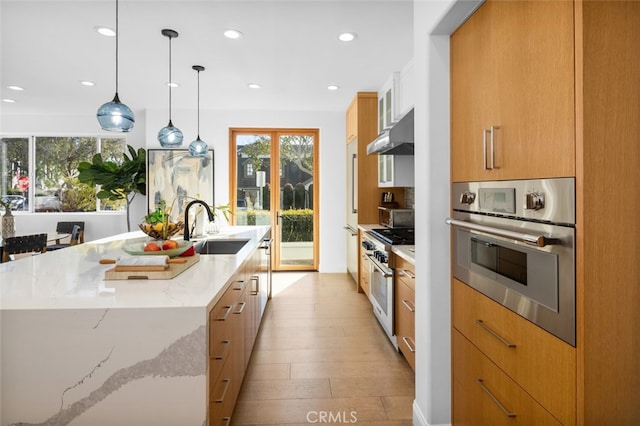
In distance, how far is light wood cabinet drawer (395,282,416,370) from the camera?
7.73ft

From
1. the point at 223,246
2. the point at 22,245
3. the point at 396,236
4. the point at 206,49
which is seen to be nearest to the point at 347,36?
the point at 206,49

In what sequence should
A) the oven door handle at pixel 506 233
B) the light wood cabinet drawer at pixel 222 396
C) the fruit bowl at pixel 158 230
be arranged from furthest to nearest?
1. the fruit bowl at pixel 158 230
2. the light wood cabinet drawer at pixel 222 396
3. the oven door handle at pixel 506 233

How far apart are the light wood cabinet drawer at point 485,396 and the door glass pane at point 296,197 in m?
4.42

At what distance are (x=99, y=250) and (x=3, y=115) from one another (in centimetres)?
547

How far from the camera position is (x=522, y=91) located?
1.17m

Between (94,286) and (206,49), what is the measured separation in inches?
107

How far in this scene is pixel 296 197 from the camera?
19.6ft

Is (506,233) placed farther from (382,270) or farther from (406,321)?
(382,270)

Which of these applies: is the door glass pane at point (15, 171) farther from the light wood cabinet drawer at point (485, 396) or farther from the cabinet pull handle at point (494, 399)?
the cabinet pull handle at point (494, 399)

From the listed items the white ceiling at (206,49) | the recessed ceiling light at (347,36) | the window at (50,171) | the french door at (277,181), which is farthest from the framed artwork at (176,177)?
the recessed ceiling light at (347,36)

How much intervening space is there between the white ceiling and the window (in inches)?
41.1

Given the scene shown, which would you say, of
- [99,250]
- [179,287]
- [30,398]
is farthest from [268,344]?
[30,398]

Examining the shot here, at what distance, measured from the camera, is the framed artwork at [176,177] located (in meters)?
5.66

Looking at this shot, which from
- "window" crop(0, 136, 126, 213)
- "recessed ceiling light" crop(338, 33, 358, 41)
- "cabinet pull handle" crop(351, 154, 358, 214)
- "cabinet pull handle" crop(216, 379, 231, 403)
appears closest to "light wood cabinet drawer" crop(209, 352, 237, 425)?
"cabinet pull handle" crop(216, 379, 231, 403)
